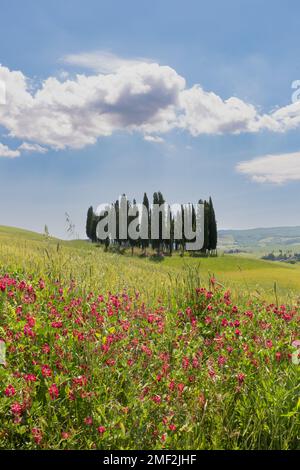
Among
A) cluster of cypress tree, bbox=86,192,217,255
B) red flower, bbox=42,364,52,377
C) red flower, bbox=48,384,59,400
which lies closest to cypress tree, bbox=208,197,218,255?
cluster of cypress tree, bbox=86,192,217,255

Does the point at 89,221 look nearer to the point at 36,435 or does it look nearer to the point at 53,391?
the point at 53,391

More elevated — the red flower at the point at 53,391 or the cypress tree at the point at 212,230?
the cypress tree at the point at 212,230

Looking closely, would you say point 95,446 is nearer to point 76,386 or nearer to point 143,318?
point 76,386

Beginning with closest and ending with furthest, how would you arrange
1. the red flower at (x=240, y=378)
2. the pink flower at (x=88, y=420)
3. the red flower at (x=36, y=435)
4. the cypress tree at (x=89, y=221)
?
the red flower at (x=36, y=435)
the pink flower at (x=88, y=420)
the red flower at (x=240, y=378)
the cypress tree at (x=89, y=221)

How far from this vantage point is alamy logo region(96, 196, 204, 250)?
303 feet

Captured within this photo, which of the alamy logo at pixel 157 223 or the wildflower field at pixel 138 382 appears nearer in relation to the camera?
the wildflower field at pixel 138 382

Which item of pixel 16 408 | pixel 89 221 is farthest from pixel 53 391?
pixel 89 221

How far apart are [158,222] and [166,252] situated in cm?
781

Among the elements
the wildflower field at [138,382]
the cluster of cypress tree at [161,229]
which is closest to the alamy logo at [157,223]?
the cluster of cypress tree at [161,229]

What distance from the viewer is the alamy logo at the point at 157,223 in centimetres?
9225

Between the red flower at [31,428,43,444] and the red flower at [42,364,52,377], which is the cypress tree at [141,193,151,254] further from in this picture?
the red flower at [31,428,43,444]

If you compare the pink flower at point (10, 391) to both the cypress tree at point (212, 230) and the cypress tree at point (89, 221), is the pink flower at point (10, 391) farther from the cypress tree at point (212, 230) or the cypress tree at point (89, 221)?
the cypress tree at point (89, 221)
